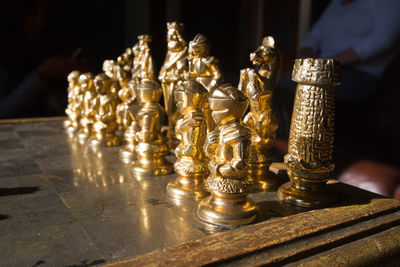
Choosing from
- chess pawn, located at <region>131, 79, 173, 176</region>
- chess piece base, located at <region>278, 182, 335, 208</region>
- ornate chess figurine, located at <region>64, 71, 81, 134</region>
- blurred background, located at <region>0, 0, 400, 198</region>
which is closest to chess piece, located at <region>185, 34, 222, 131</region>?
chess pawn, located at <region>131, 79, 173, 176</region>

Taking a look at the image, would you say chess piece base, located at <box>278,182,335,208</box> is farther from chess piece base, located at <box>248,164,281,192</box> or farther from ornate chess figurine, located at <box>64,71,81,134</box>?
ornate chess figurine, located at <box>64,71,81,134</box>

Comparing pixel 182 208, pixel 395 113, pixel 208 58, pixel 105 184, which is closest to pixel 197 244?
pixel 182 208

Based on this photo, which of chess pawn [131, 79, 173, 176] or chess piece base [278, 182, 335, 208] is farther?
chess pawn [131, 79, 173, 176]

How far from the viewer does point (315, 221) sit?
2.70ft

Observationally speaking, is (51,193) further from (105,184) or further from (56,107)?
(56,107)

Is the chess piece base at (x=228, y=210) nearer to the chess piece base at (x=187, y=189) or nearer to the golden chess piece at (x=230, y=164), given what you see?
the golden chess piece at (x=230, y=164)

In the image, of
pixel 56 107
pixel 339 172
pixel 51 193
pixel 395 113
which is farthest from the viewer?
pixel 56 107

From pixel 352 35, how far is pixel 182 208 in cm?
231

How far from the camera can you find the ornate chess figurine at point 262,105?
102 centimetres

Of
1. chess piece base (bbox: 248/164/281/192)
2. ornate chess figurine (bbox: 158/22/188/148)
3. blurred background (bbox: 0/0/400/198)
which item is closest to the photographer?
chess piece base (bbox: 248/164/281/192)

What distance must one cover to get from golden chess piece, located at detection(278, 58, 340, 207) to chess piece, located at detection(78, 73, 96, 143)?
92 centimetres

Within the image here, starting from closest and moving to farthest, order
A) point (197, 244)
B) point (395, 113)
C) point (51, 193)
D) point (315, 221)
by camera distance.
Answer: point (197, 244)
point (315, 221)
point (51, 193)
point (395, 113)

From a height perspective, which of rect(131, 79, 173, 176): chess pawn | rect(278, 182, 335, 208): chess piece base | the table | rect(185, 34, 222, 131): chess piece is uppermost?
rect(185, 34, 222, 131): chess piece

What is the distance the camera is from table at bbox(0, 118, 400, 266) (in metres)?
0.68
